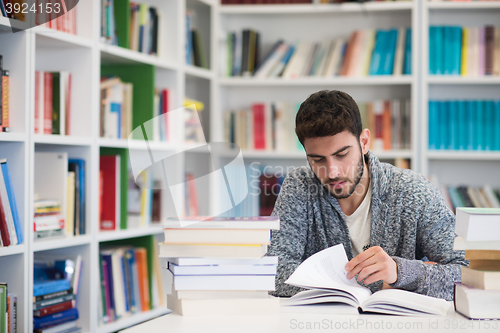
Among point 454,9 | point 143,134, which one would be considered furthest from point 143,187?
point 454,9

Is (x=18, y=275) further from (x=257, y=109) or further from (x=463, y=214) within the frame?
(x=257, y=109)

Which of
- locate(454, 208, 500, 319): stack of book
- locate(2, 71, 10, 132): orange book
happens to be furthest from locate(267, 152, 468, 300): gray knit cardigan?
locate(2, 71, 10, 132): orange book

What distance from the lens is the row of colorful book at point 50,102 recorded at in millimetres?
1830

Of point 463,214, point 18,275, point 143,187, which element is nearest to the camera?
point 463,214

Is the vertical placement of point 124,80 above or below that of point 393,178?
above

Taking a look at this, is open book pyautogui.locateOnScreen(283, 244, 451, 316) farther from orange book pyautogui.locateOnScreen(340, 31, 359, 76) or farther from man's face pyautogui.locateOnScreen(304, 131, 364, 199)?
orange book pyautogui.locateOnScreen(340, 31, 359, 76)

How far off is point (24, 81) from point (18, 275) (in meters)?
0.65

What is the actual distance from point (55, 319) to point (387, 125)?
1922 mm

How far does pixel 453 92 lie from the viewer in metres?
2.87

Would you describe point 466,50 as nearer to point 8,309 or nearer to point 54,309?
point 54,309

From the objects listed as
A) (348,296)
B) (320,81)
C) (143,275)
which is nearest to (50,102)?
(143,275)

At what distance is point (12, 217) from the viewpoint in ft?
5.32

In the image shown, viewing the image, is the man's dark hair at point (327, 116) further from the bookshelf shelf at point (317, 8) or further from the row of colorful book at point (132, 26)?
the bookshelf shelf at point (317, 8)

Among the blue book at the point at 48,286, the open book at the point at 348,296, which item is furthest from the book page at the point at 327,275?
the blue book at the point at 48,286
